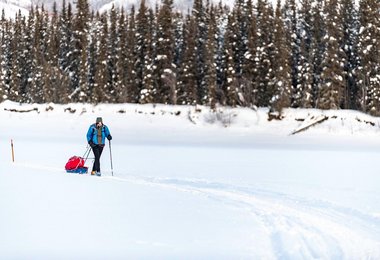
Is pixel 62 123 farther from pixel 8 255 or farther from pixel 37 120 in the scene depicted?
pixel 8 255

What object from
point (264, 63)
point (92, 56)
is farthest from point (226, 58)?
point (92, 56)

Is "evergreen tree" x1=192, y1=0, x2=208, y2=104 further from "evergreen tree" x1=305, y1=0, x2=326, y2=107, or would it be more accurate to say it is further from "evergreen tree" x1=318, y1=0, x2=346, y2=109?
"evergreen tree" x1=318, y1=0, x2=346, y2=109

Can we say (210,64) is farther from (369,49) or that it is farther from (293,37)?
(369,49)

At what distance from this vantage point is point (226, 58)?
49875 millimetres

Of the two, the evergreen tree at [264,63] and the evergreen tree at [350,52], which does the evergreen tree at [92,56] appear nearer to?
the evergreen tree at [264,63]

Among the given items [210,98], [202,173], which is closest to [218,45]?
[210,98]

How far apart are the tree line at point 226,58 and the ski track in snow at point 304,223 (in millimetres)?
30566

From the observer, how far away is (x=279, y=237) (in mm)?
7840

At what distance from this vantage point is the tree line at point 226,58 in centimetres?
4519

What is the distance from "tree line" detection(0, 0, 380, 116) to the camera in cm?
4519

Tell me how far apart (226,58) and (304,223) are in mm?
41743

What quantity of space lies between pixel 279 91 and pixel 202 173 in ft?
92.8

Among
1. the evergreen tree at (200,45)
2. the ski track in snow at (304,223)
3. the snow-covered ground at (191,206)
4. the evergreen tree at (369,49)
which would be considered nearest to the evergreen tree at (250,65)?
the evergreen tree at (200,45)

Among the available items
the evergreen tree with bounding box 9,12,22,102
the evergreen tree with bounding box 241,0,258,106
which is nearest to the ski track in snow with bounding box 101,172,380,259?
the evergreen tree with bounding box 241,0,258,106
